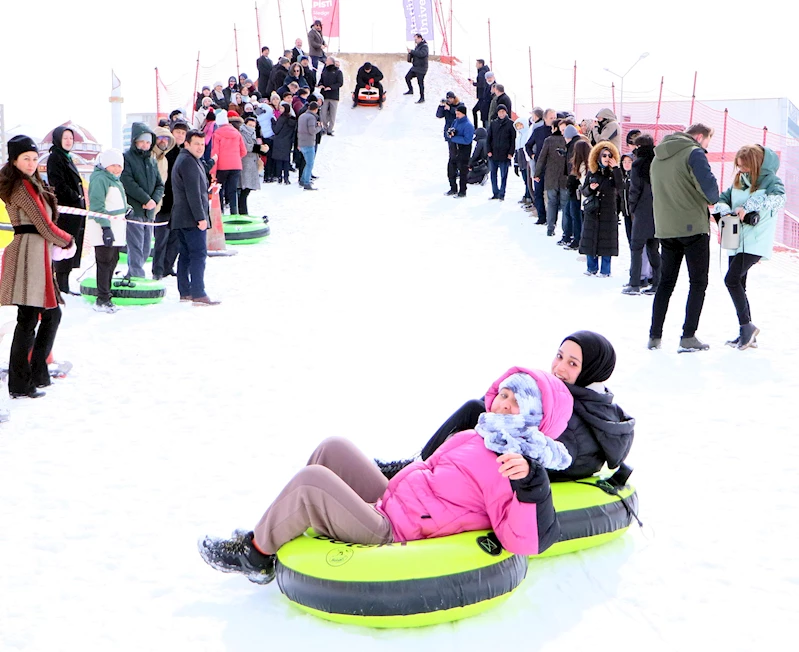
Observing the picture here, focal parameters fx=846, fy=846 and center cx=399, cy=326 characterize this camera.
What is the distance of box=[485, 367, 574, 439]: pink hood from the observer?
2.94 m

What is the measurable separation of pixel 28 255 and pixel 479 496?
348cm

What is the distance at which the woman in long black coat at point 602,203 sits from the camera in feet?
28.7

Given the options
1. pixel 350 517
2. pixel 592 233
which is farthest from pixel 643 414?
pixel 592 233

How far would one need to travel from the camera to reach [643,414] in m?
5.16

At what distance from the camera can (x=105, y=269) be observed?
25.4ft

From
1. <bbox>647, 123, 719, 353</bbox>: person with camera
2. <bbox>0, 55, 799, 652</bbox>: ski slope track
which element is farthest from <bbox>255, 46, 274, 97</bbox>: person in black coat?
<bbox>647, 123, 719, 353</bbox>: person with camera

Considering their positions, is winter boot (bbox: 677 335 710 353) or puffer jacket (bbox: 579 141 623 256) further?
puffer jacket (bbox: 579 141 623 256)

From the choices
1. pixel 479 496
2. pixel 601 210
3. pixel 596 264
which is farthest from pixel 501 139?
pixel 479 496

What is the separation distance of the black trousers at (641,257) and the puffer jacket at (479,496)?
562 centimetres

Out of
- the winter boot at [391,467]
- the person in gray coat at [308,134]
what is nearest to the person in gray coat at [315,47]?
the person in gray coat at [308,134]

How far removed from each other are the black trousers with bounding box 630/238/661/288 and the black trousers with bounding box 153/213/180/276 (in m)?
4.75

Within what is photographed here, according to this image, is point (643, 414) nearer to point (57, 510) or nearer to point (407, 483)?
point (407, 483)

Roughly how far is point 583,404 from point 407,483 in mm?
760

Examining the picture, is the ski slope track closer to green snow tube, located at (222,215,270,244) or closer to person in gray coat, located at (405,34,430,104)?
green snow tube, located at (222,215,270,244)
